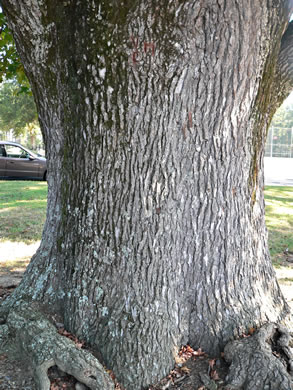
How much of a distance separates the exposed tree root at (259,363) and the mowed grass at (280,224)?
9.75 feet

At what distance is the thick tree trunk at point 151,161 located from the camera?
2633 millimetres

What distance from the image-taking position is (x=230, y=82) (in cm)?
275

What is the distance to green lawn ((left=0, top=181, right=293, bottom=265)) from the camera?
6.63 metres

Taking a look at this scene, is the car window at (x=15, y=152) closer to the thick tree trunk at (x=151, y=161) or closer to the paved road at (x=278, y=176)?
the paved road at (x=278, y=176)

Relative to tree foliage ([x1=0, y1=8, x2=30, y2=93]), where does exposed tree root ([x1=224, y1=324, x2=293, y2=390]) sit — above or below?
below

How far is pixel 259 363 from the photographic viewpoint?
2.72m

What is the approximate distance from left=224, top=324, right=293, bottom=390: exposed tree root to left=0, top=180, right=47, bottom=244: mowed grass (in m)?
4.52

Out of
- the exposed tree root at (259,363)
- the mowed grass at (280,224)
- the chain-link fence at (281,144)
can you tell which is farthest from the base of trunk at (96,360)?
the chain-link fence at (281,144)

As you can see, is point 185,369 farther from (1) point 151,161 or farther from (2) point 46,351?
(1) point 151,161

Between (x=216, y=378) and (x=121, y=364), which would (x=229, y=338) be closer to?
(x=216, y=378)

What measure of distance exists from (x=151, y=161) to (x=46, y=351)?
1543 mm

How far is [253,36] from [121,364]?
8.41 ft

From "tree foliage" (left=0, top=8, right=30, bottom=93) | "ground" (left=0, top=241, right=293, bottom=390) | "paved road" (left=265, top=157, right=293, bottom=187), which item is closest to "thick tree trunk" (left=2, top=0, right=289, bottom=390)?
"ground" (left=0, top=241, right=293, bottom=390)

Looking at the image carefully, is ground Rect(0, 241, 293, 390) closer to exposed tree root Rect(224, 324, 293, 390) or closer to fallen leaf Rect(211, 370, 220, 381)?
fallen leaf Rect(211, 370, 220, 381)
